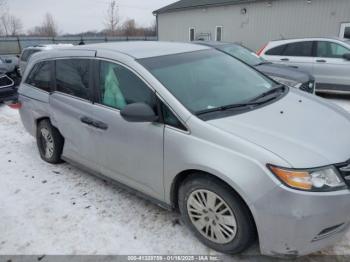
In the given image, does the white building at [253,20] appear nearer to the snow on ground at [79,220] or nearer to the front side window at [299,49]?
the front side window at [299,49]

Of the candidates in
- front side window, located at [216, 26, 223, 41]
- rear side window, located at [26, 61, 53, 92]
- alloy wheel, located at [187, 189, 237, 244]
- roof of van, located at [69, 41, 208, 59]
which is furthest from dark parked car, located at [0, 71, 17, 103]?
front side window, located at [216, 26, 223, 41]

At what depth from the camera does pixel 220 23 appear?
21.1m

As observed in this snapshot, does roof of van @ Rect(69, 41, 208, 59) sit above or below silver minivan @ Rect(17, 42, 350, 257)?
above

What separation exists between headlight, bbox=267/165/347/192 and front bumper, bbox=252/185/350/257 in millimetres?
41

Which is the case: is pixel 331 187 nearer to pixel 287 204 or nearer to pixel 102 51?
pixel 287 204

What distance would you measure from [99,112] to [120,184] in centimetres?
80

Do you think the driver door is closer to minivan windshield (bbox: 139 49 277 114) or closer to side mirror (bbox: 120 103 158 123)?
side mirror (bbox: 120 103 158 123)

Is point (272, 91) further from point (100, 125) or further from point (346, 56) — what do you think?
point (346, 56)

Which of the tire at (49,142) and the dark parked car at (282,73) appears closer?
the tire at (49,142)

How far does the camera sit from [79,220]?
309 cm

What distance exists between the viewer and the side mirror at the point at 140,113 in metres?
2.57

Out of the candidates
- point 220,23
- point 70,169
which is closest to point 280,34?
point 220,23

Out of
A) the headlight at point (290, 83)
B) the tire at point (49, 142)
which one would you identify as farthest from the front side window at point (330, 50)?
the tire at point (49, 142)

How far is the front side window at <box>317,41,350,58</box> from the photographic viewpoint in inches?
307
